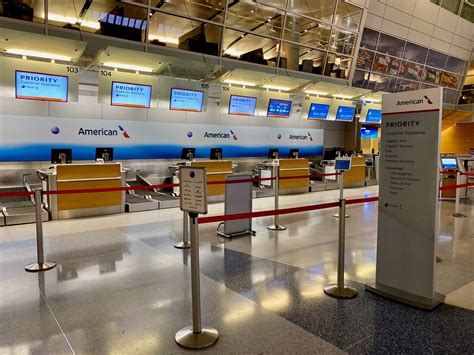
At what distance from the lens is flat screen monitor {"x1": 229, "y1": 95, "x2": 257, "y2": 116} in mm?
10781

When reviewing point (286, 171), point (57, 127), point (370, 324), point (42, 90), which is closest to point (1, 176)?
point (57, 127)

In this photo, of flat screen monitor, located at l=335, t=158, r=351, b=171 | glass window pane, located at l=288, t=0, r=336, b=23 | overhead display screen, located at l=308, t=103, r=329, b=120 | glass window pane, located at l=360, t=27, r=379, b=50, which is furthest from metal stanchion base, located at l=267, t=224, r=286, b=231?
glass window pane, located at l=360, t=27, r=379, b=50

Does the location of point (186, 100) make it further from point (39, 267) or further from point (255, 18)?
point (39, 267)

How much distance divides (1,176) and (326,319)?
8.80 m

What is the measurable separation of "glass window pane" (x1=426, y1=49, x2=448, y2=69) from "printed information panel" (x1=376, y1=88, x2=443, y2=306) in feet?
53.7

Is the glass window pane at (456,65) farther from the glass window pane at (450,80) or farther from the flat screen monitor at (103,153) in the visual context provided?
the flat screen monitor at (103,153)

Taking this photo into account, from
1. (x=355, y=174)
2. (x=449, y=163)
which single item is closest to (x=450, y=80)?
(x=355, y=174)

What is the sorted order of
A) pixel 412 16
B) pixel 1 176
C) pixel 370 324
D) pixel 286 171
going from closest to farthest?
pixel 370 324
pixel 1 176
pixel 286 171
pixel 412 16

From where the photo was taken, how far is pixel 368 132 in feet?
58.3

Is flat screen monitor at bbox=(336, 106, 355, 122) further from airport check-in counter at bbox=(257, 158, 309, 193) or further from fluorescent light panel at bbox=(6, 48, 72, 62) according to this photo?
fluorescent light panel at bbox=(6, 48, 72, 62)

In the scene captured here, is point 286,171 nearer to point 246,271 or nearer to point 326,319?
point 246,271

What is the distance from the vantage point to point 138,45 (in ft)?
30.2

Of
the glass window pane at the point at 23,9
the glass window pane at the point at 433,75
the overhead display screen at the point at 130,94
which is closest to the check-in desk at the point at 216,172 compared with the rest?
the overhead display screen at the point at 130,94

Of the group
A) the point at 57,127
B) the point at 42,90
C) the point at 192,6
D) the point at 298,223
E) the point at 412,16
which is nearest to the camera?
the point at 298,223
